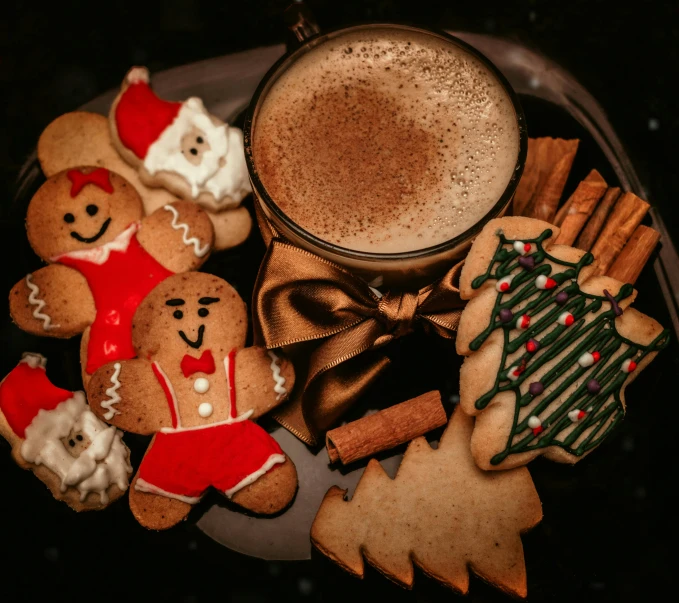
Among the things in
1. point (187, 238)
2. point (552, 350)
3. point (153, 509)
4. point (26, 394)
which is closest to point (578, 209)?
point (552, 350)

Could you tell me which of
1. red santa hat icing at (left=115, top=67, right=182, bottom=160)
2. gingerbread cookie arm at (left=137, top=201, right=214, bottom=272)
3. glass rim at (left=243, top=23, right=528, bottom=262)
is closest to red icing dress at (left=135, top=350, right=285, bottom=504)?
gingerbread cookie arm at (left=137, top=201, right=214, bottom=272)

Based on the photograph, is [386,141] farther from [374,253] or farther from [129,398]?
[129,398]

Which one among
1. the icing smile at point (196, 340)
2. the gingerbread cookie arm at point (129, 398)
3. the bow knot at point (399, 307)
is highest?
the bow knot at point (399, 307)

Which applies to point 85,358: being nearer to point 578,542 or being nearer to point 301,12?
point 301,12

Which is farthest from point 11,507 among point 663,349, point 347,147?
point 663,349

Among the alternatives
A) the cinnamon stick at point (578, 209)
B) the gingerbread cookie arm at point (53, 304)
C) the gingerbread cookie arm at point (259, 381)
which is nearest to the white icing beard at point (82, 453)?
the gingerbread cookie arm at point (53, 304)

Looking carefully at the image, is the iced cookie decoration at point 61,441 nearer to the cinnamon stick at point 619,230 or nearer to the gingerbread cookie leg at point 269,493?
the gingerbread cookie leg at point 269,493
